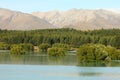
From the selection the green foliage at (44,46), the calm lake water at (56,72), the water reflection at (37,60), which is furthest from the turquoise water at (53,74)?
the green foliage at (44,46)

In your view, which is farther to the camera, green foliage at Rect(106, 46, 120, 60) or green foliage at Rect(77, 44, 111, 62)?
green foliage at Rect(106, 46, 120, 60)

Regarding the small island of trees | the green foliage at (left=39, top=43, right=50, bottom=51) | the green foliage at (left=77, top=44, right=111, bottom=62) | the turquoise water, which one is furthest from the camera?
the green foliage at (left=39, top=43, right=50, bottom=51)

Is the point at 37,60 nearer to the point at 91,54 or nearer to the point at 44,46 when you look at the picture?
the point at 91,54

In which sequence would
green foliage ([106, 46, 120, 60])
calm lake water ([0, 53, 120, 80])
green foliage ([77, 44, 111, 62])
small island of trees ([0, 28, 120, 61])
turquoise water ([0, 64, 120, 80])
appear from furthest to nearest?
small island of trees ([0, 28, 120, 61])
green foliage ([106, 46, 120, 60])
green foliage ([77, 44, 111, 62])
calm lake water ([0, 53, 120, 80])
turquoise water ([0, 64, 120, 80])

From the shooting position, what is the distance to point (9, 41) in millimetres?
170375

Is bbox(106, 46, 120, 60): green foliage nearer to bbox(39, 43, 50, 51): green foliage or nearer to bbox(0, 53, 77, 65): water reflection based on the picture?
bbox(0, 53, 77, 65): water reflection

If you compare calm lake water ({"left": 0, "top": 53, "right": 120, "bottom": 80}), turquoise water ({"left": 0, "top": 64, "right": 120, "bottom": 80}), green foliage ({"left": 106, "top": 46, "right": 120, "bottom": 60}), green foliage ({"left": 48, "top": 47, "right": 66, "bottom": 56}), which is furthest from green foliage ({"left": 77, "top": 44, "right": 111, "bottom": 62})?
green foliage ({"left": 48, "top": 47, "right": 66, "bottom": 56})

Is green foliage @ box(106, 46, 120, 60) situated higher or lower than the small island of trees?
lower

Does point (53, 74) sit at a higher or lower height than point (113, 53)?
lower

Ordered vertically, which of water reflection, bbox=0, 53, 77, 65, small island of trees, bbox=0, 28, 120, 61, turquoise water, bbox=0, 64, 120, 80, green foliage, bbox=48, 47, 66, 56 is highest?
small island of trees, bbox=0, 28, 120, 61

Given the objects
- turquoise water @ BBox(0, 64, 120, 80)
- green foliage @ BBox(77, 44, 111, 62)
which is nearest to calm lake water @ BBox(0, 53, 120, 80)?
turquoise water @ BBox(0, 64, 120, 80)

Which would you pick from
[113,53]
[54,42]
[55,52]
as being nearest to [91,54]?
[113,53]

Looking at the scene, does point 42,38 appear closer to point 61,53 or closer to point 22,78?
point 61,53

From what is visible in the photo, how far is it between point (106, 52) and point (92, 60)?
3.69 m
